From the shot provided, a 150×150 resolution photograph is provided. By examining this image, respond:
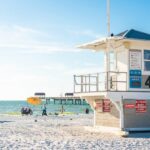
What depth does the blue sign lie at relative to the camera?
22594 millimetres

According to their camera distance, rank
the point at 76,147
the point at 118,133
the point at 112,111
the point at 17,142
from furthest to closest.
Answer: the point at 112,111 → the point at 118,133 → the point at 17,142 → the point at 76,147

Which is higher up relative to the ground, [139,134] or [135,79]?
[135,79]

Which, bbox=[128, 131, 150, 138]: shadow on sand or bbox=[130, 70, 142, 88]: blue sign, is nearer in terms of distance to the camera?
bbox=[128, 131, 150, 138]: shadow on sand

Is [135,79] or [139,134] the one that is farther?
[135,79]

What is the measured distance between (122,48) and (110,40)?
2.54 feet

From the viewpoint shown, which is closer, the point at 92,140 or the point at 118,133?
the point at 92,140

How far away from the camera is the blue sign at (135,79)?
74.1ft

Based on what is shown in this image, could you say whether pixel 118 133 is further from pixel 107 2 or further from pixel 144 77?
pixel 107 2

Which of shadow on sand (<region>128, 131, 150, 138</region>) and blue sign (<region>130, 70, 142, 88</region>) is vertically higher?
blue sign (<region>130, 70, 142, 88</region>)

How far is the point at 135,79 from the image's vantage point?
2269 cm

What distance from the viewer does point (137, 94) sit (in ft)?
73.4

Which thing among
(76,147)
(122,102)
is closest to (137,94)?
(122,102)

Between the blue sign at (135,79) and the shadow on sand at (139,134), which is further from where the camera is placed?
the blue sign at (135,79)

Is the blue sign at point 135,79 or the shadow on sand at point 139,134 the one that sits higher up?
the blue sign at point 135,79
